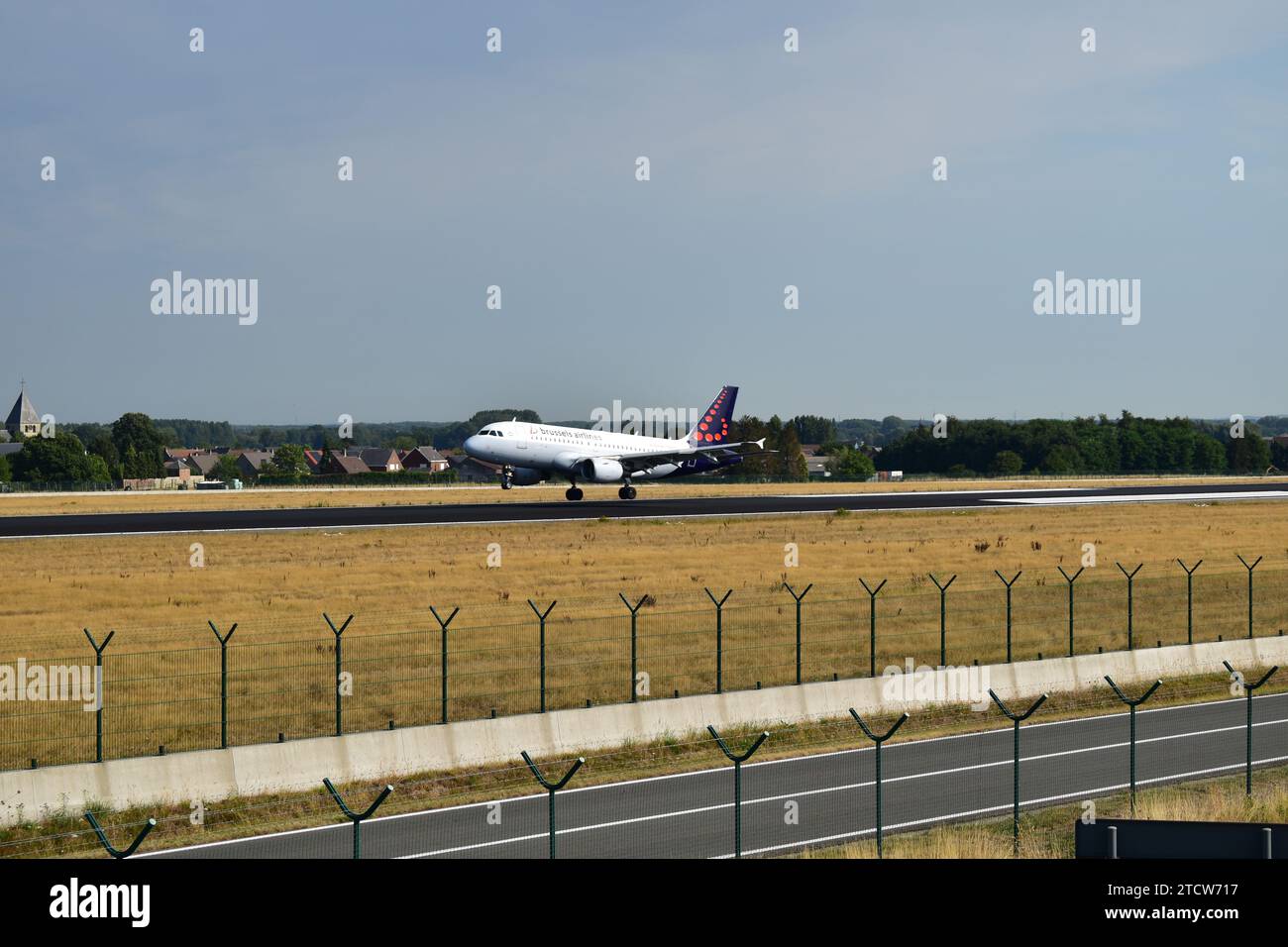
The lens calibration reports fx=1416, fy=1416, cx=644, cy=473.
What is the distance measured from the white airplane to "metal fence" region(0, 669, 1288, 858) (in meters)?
58.4

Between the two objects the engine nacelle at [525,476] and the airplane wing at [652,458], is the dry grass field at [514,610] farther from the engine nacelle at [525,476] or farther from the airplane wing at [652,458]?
the airplane wing at [652,458]

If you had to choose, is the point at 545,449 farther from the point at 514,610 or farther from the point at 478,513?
the point at 514,610

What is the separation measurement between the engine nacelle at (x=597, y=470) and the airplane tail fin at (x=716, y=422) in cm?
1711

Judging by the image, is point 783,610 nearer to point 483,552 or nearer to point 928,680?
point 928,680

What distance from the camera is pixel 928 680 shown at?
95.5 feet

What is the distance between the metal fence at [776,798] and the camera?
18.0 m

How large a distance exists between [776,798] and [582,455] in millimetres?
67483

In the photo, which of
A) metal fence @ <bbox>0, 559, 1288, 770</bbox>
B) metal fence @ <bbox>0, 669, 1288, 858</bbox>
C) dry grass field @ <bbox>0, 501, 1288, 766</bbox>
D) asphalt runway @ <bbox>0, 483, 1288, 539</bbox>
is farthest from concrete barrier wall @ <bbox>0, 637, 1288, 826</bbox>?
asphalt runway @ <bbox>0, 483, 1288, 539</bbox>

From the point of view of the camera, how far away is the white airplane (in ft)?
277

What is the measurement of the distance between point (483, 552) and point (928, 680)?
30.7m

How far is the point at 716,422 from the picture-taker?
106m

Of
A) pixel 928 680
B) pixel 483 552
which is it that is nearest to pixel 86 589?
pixel 483 552

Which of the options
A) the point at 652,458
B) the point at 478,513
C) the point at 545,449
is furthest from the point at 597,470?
the point at 478,513
